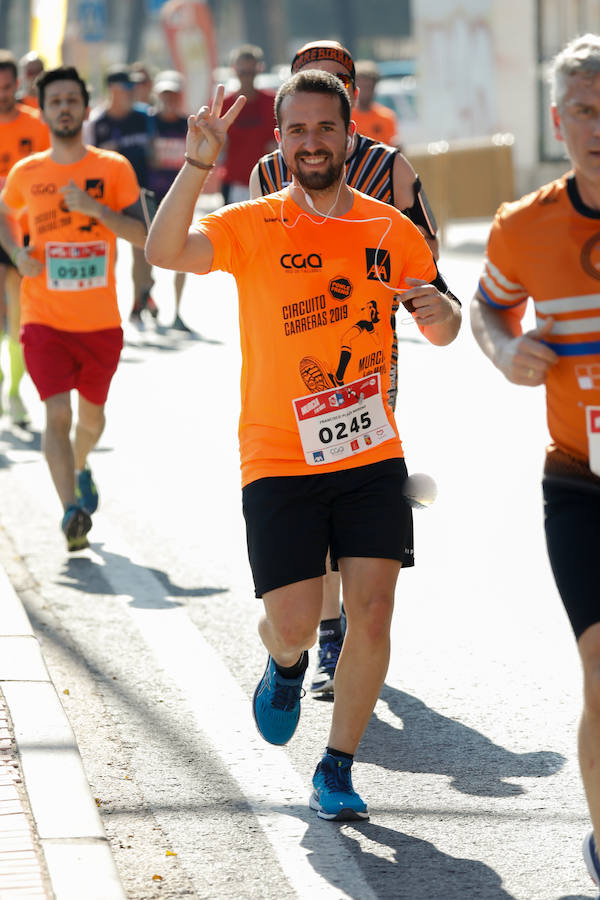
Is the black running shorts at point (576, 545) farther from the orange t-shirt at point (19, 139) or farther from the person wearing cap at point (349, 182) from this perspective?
the orange t-shirt at point (19, 139)

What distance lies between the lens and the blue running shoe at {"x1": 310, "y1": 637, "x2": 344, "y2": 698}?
556 cm

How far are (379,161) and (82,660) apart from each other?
2005 millimetres

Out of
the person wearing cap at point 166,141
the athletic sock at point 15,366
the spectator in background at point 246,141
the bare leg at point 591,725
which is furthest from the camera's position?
the person wearing cap at point 166,141

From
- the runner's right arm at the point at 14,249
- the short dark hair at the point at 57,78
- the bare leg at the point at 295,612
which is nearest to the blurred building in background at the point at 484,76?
the runner's right arm at the point at 14,249

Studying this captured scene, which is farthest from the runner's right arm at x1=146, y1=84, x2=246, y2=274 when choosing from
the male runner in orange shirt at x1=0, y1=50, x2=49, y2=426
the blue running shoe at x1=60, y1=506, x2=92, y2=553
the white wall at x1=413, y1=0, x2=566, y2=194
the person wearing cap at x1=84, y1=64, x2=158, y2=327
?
the white wall at x1=413, y1=0, x2=566, y2=194

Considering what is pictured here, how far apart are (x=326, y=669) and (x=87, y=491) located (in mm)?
2614

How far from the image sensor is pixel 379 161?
5602 mm

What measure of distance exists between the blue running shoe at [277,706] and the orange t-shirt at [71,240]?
11.0 feet

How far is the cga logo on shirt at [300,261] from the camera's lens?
4.49 metres

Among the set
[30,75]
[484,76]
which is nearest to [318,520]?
[30,75]

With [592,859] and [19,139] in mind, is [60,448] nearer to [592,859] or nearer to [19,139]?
[592,859]

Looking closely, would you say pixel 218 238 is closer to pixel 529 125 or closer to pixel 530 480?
pixel 530 480

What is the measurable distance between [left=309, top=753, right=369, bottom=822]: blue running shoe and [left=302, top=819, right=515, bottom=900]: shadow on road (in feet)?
0.11

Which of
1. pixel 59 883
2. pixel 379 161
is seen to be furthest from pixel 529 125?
pixel 59 883
